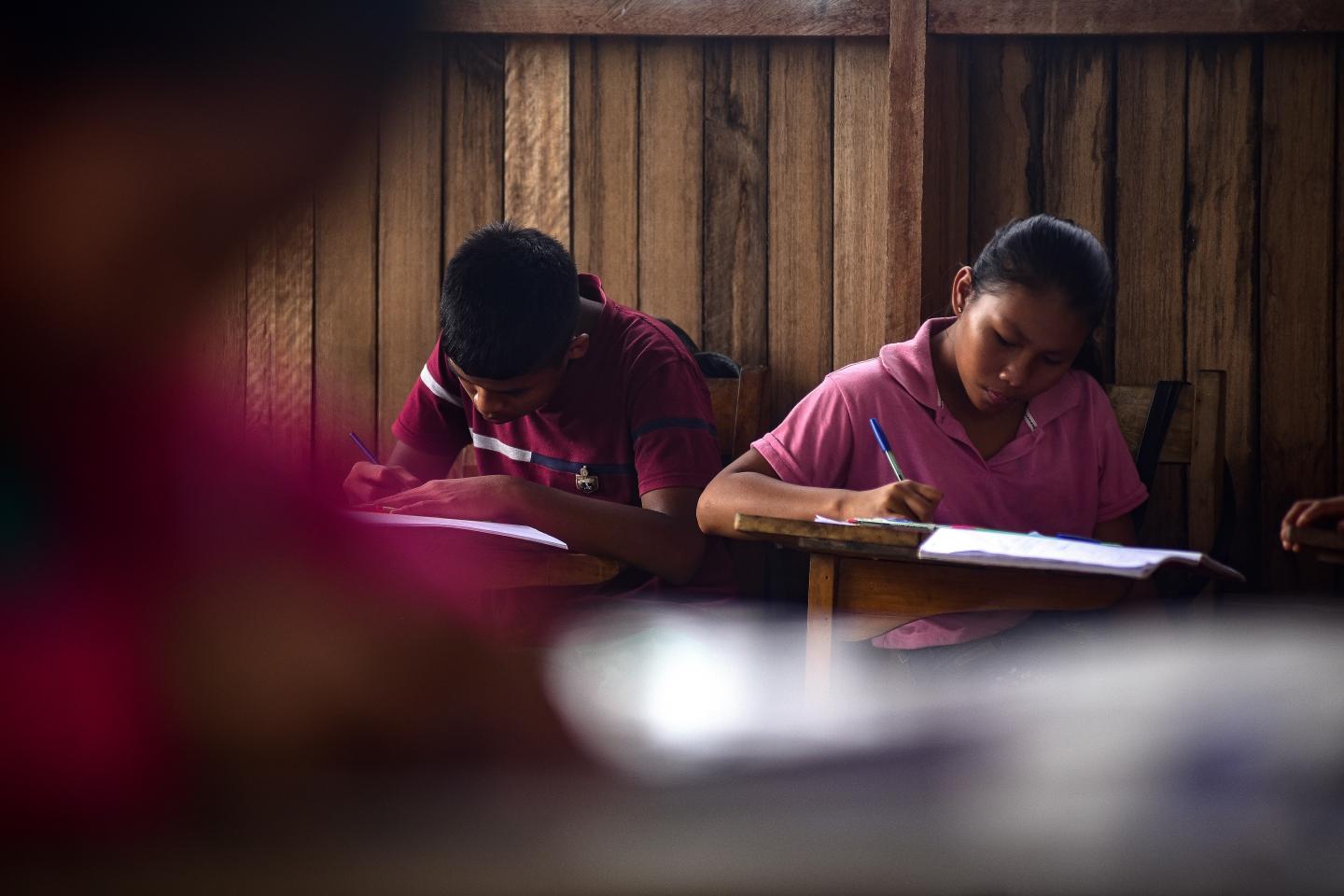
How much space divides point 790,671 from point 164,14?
0.30 meters

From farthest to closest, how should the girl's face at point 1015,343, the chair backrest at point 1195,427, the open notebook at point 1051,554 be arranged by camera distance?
the chair backrest at point 1195,427 → the girl's face at point 1015,343 → the open notebook at point 1051,554

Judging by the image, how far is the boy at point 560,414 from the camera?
1449mm

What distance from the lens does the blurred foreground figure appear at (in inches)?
9.4

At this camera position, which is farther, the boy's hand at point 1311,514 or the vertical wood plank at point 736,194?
the vertical wood plank at point 736,194

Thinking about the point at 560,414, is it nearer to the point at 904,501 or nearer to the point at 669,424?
the point at 669,424

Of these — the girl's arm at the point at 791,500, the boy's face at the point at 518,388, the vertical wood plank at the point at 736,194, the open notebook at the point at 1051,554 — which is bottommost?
the open notebook at the point at 1051,554

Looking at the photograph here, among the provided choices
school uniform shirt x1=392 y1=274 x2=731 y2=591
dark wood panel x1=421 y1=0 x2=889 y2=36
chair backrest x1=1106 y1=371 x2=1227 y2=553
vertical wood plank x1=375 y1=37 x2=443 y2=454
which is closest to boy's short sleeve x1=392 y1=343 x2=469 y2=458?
school uniform shirt x1=392 y1=274 x2=731 y2=591

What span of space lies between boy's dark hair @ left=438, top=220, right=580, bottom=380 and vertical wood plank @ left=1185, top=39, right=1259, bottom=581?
1335mm

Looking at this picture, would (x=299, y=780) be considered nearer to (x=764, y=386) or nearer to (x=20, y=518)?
(x=20, y=518)

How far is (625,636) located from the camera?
541 millimetres

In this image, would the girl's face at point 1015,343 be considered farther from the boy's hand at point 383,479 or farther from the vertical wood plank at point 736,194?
the boy's hand at point 383,479

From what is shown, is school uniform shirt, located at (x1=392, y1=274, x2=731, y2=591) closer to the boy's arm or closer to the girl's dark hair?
the boy's arm

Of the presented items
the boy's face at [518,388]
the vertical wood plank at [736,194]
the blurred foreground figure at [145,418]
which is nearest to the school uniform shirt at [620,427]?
the boy's face at [518,388]

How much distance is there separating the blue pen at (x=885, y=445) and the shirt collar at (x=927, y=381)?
0.09 meters
